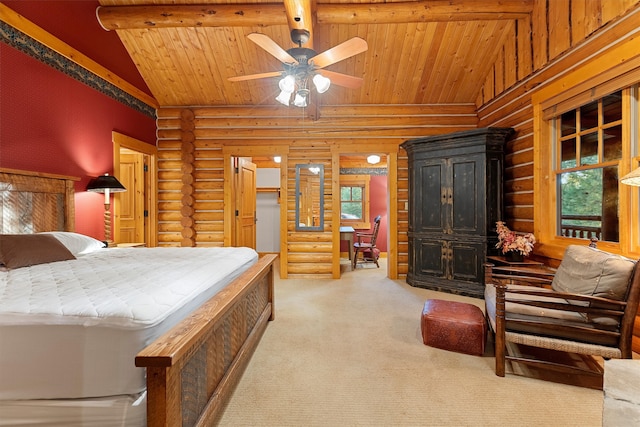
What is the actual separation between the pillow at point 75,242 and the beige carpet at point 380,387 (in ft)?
6.44

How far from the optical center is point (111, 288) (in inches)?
57.8

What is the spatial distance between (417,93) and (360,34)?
1460 millimetres

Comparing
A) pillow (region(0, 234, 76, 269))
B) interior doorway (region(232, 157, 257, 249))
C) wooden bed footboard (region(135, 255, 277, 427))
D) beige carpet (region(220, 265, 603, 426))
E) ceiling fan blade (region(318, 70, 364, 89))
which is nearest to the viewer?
wooden bed footboard (region(135, 255, 277, 427))

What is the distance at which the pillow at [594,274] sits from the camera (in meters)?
1.89

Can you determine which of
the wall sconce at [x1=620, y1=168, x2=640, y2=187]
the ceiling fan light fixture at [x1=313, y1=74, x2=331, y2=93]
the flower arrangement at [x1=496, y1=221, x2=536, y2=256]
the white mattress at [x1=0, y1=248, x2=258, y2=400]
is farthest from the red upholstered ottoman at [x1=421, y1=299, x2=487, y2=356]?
the ceiling fan light fixture at [x1=313, y1=74, x2=331, y2=93]

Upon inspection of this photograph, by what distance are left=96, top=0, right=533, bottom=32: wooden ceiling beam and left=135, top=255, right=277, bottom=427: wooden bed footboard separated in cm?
331

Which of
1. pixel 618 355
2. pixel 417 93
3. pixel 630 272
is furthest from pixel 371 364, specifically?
pixel 417 93

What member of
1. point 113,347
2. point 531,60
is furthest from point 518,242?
point 113,347

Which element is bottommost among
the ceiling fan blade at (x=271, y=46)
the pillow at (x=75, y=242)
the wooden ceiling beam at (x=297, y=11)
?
the pillow at (x=75, y=242)

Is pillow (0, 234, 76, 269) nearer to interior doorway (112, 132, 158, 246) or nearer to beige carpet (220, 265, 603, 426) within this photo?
beige carpet (220, 265, 603, 426)

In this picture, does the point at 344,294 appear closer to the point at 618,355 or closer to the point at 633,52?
the point at 618,355

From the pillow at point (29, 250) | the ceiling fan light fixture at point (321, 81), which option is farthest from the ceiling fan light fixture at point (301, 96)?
the pillow at point (29, 250)

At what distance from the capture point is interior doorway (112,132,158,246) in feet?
16.1

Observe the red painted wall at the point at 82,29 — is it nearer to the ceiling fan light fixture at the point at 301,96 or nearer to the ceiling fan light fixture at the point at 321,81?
the ceiling fan light fixture at the point at 301,96
